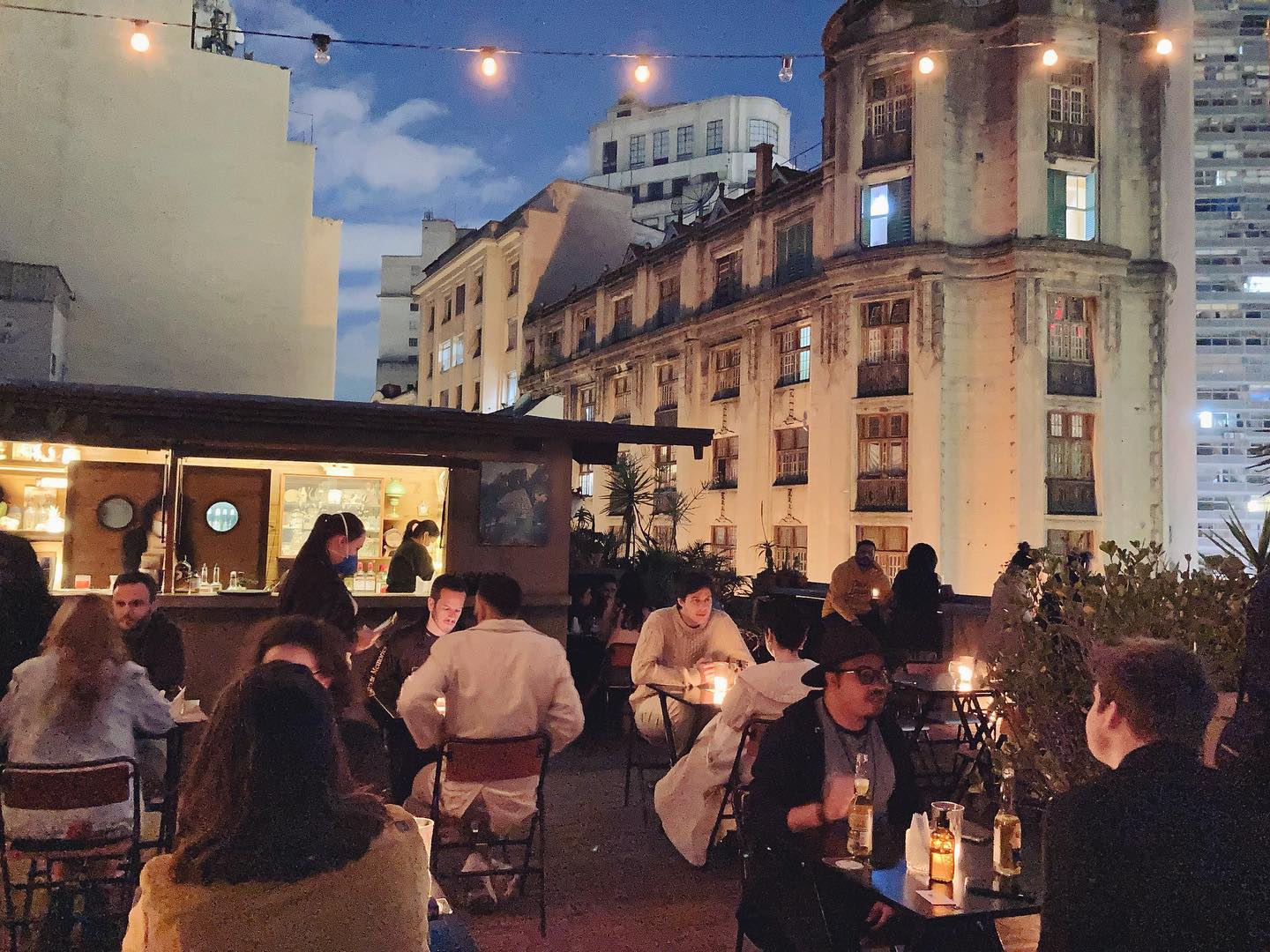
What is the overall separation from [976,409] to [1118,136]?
23.4 ft

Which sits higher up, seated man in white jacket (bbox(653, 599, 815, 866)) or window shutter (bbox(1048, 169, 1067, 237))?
window shutter (bbox(1048, 169, 1067, 237))

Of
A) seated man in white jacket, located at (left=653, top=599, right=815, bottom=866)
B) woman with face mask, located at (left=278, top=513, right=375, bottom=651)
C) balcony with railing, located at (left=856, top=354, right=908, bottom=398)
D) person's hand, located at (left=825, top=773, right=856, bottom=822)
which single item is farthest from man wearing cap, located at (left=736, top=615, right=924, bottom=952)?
balcony with railing, located at (left=856, top=354, right=908, bottom=398)

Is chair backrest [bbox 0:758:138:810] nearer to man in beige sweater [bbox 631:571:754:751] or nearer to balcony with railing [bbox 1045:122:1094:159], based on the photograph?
man in beige sweater [bbox 631:571:754:751]

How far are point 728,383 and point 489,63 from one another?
16691 mm

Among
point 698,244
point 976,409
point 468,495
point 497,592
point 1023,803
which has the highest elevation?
point 698,244

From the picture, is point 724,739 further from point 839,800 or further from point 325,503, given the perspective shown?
point 325,503

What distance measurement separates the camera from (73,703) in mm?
4477

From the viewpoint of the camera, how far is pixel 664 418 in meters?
29.2

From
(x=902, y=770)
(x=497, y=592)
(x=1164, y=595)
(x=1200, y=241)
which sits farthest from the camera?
(x=1200, y=241)

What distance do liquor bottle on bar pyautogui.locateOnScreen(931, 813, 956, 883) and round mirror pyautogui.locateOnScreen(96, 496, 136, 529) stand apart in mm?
11399

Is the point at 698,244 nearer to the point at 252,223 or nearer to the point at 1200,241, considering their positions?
the point at 252,223

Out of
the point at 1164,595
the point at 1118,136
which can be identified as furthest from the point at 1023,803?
the point at 1118,136

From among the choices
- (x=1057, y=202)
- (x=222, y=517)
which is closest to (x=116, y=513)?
(x=222, y=517)

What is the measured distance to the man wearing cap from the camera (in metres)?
3.72
